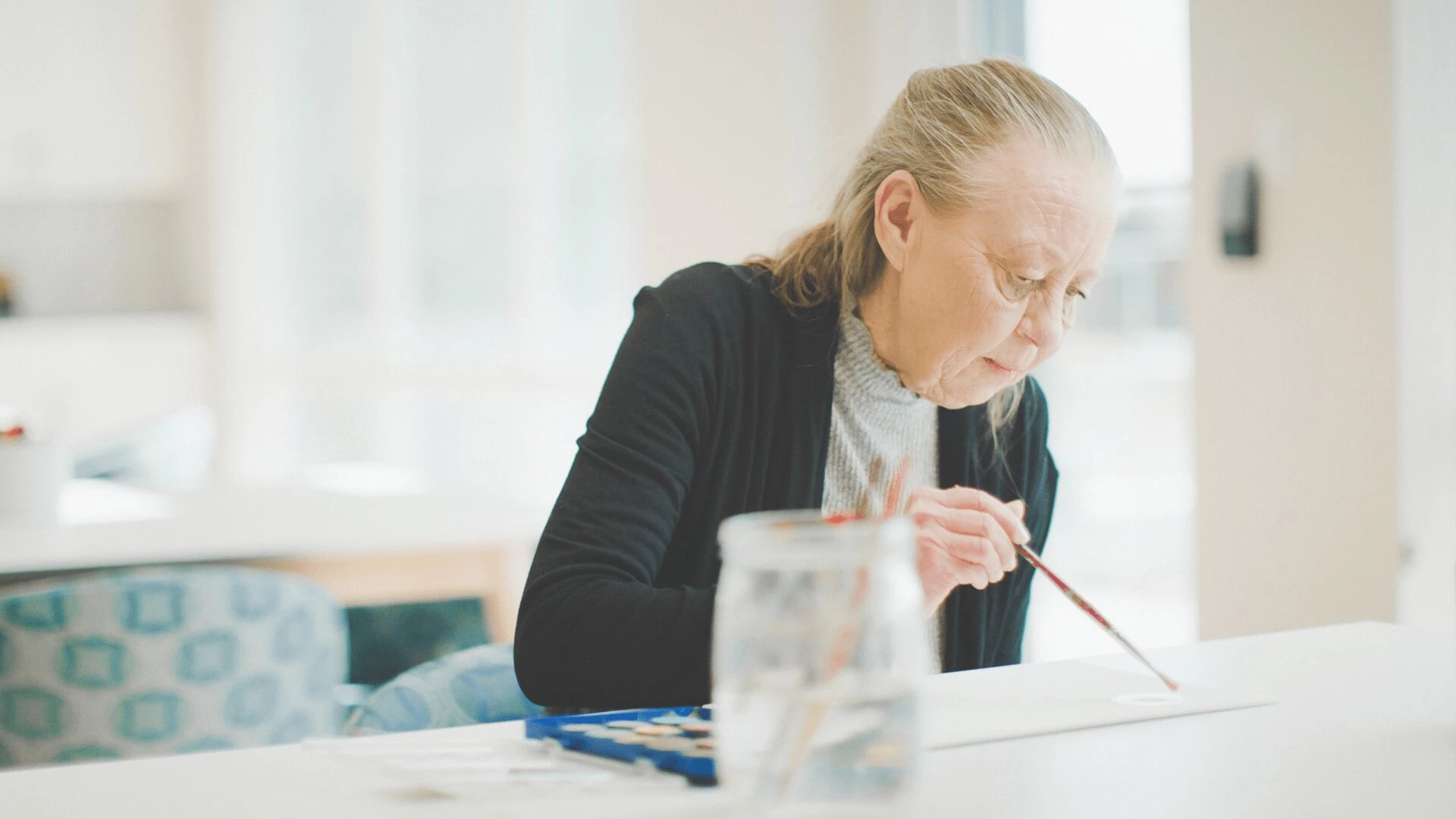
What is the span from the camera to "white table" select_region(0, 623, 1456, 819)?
76 centimetres

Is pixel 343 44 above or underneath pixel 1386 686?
above

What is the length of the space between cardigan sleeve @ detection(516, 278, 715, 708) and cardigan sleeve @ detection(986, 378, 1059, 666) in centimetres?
40

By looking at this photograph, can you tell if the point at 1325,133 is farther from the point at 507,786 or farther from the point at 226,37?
the point at 226,37

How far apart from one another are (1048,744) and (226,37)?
590 centimetres

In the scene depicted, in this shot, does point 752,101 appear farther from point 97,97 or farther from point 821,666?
point 97,97

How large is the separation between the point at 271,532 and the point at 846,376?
114cm

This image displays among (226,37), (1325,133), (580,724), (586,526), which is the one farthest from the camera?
(226,37)

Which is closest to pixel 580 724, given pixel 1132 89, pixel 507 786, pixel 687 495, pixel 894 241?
pixel 507 786

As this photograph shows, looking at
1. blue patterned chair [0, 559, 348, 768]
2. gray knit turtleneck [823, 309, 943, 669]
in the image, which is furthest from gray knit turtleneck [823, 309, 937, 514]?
blue patterned chair [0, 559, 348, 768]

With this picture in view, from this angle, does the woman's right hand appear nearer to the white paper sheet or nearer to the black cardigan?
the white paper sheet

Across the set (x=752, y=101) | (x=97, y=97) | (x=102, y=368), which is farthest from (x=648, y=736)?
(x=97, y=97)

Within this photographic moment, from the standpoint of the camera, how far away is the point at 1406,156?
1897 millimetres

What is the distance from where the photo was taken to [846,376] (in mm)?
1525

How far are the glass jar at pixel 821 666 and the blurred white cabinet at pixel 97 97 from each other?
6.13m
